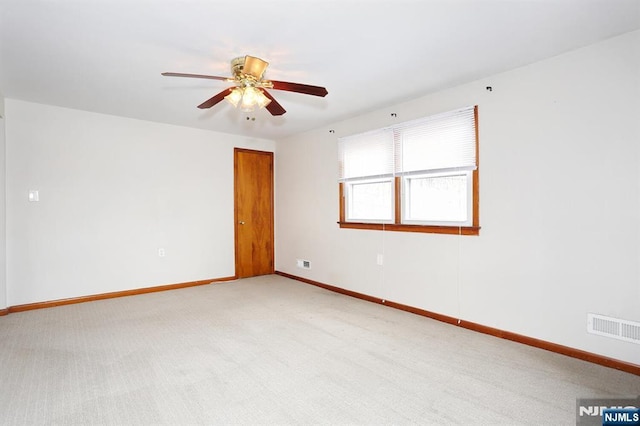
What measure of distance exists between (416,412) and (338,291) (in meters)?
2.82

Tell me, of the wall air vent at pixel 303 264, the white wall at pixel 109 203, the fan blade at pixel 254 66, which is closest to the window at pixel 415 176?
the wall air vent at pixel 303 264

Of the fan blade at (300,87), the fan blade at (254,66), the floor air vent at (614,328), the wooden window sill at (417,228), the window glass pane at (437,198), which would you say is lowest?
the floor air vent at (614,328)

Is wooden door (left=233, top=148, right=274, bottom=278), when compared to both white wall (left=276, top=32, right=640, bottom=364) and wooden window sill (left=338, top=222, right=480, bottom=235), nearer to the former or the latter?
wooden window sill (left=338, top=222, right=480, bottom=235)

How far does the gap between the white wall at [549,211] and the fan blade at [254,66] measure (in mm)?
1929

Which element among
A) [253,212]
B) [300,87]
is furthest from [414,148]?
[253,212]

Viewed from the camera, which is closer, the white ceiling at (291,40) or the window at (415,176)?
the white ceiling at (291,40)

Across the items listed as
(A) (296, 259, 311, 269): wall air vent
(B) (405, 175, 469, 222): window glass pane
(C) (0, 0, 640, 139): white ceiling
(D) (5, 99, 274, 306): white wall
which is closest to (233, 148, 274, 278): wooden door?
(D) (5, 99, 274, 306): white wall

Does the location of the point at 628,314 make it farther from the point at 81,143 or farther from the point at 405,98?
the point at 81,143

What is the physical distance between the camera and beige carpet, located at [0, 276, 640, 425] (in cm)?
192

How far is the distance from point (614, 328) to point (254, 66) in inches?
132

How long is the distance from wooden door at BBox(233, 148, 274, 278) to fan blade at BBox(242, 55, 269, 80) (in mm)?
3127

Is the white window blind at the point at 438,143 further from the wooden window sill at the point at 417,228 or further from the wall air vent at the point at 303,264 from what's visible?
the wall air vent at the point at 303,264

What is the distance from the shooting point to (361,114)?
436 cm

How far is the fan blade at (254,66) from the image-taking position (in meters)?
2.46
